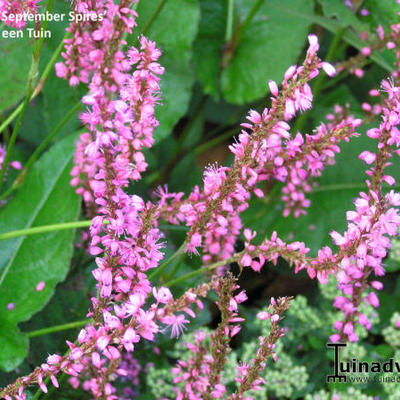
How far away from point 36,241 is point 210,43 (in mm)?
868

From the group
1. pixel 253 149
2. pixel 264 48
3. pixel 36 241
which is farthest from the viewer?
pixel 264 48

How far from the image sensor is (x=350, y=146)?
1807mm

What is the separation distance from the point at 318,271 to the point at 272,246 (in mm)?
75

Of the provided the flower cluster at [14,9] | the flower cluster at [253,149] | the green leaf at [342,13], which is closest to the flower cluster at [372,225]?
the flower cluster at [253,149]

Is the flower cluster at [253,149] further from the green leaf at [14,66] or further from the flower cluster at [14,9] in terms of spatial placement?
the green leaf at [14,66]

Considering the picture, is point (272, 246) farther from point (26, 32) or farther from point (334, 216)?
point (26, 32)

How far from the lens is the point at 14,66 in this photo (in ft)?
5.17

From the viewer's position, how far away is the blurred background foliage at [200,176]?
1.33 m

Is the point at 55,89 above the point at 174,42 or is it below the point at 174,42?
below

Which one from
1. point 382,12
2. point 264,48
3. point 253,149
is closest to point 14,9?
point 253,149

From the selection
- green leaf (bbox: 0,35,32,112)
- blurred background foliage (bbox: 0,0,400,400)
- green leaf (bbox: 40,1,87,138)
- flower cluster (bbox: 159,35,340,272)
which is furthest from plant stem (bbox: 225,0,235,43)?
flower cluster (bbox: 159,35,340,272)

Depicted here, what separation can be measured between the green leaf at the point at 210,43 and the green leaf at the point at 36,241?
524 millimetres

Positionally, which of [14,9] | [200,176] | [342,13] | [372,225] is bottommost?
[372,225]

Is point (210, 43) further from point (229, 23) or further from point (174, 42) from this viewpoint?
point (174, 42)
